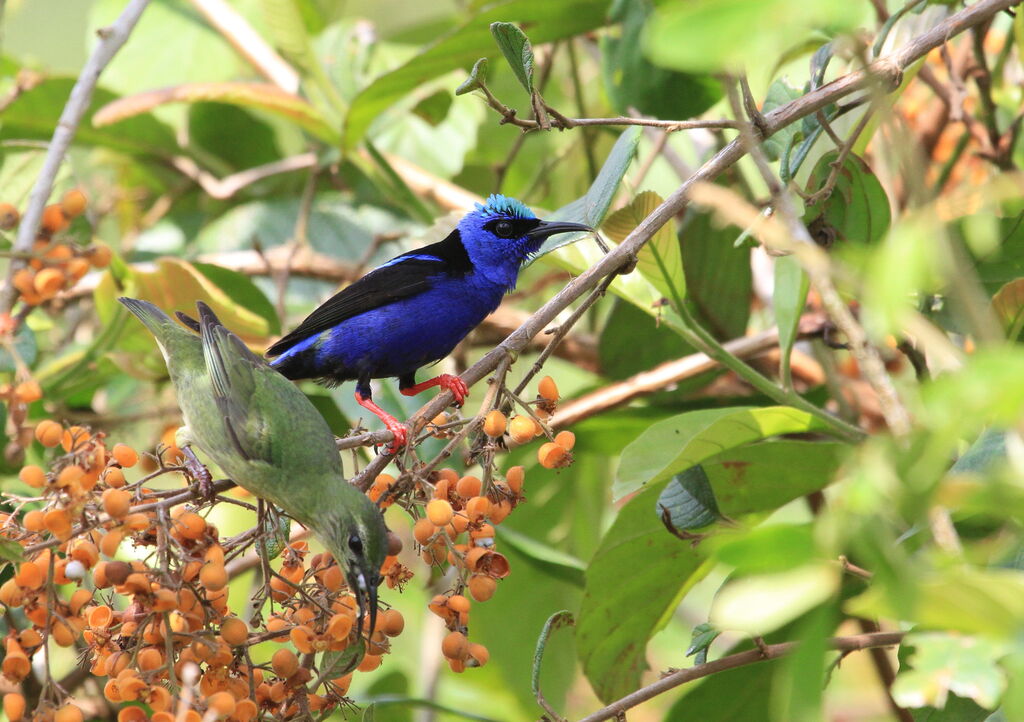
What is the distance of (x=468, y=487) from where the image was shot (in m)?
2.04

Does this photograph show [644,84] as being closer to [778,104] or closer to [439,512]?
[778,104]

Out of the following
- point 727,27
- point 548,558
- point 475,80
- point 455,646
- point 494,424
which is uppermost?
point 727,27

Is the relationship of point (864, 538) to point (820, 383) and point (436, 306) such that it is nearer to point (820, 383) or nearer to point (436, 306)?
point (820, 383)

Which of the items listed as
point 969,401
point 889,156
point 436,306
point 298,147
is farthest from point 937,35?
point 298,147

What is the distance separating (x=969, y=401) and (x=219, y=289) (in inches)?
116

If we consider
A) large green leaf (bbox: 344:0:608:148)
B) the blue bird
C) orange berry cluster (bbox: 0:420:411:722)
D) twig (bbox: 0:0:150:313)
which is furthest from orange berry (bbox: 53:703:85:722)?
large green leaf (bbox: 344:0:608:148)

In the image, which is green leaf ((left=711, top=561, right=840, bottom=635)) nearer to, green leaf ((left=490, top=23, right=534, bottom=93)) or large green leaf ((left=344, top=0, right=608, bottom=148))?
green leaf ((left=490, top=23, right=534, bottom=93))

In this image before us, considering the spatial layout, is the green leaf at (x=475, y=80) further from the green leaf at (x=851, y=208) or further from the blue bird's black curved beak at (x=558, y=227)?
the green leaf at (x=851, y=208)

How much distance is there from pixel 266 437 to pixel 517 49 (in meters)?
1.08

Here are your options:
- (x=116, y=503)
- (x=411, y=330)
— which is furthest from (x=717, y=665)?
(x=411, y=330)

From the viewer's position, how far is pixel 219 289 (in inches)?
135

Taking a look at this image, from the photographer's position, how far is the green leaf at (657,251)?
238cm

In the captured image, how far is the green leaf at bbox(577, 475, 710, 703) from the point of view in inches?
96.3

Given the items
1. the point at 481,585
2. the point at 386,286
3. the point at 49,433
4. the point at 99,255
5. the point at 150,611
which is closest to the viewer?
the point at 150,611
